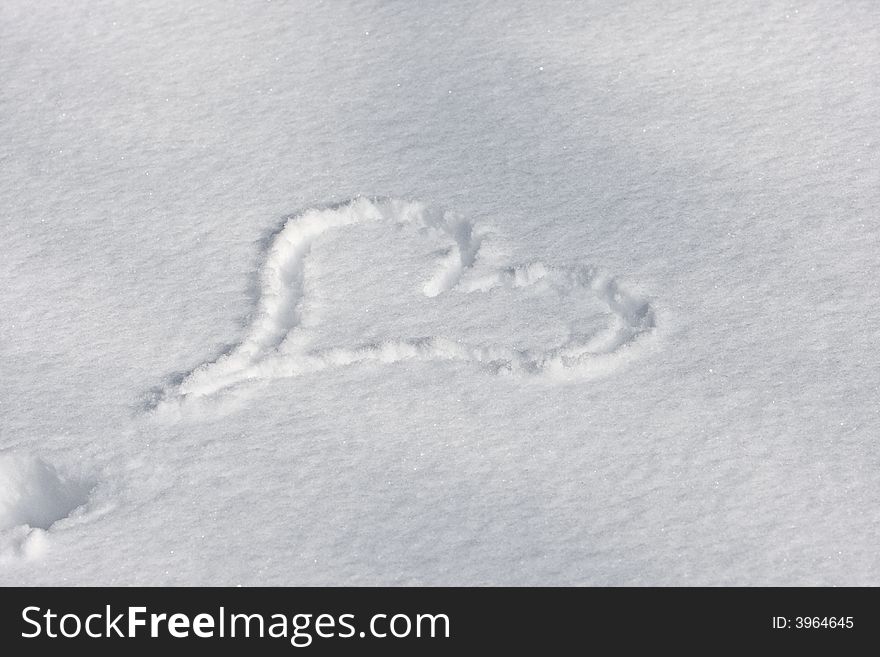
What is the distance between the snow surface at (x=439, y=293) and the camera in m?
1.54

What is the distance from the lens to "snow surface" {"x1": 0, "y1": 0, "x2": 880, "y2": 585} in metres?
1.54

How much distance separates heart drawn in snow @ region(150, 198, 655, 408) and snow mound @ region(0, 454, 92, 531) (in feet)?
0.56

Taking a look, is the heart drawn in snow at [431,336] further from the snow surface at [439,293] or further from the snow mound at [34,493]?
the snow mound at [34,493]

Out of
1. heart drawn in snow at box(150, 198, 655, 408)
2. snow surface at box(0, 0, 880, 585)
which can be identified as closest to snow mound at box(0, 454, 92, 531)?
snow surface at box(0, 0, 880, 585)

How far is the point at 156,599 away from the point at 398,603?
0.31 metres

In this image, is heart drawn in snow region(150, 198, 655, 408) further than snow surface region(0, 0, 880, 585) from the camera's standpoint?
Yes

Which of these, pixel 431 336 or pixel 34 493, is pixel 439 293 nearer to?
pixel 431 336

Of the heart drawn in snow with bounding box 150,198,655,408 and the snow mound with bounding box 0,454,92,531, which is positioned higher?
the heart drawn in snow with bounding box 150,198,655,408

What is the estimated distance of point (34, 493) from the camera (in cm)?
166

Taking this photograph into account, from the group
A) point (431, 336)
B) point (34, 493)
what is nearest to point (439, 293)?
point (431, 336)

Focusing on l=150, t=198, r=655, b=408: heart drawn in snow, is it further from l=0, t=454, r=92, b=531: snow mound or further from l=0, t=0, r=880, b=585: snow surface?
l=0, t=454, r=92, b=531: snow mound


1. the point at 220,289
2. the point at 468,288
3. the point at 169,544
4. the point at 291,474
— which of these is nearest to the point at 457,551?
the point at 291,474

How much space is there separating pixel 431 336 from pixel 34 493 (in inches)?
24.2

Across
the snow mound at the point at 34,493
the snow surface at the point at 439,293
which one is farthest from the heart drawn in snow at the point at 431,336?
the snow mound at the point at 34,493
